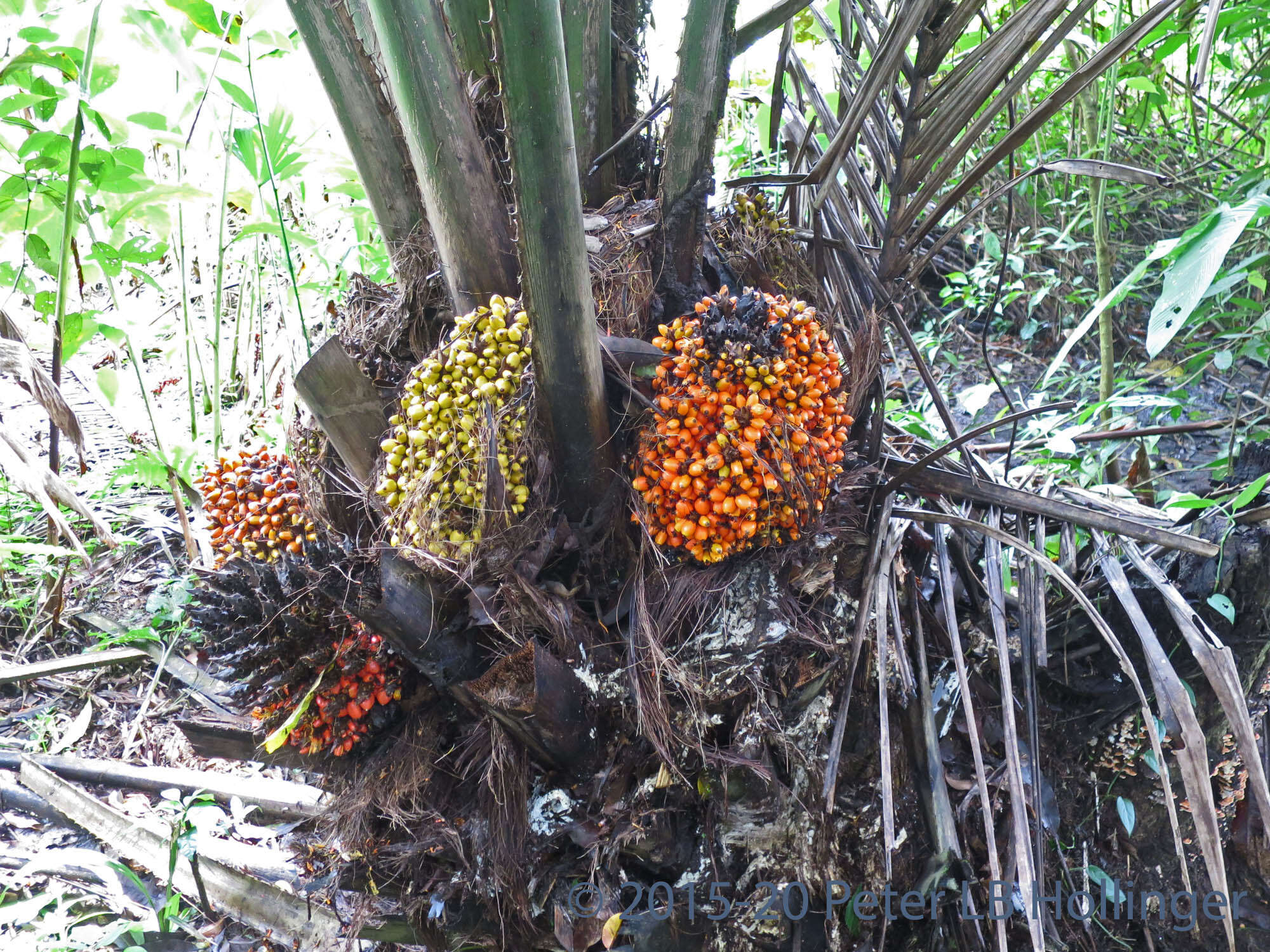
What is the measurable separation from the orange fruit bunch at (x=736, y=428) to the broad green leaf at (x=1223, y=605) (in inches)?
29.2

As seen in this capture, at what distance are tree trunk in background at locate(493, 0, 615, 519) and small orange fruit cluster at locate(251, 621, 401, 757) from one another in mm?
424

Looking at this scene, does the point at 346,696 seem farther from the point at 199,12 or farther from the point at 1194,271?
the point at 199,12

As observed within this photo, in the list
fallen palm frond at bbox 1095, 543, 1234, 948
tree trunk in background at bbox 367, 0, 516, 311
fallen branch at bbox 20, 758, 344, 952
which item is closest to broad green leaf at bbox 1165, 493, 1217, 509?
fallen palm frond at bbox 1095, 543, 1234, 948

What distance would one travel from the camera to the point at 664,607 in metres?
1.45

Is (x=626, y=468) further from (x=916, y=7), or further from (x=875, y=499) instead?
(x=916, y=7)

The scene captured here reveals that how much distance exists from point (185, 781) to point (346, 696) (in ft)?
3.55

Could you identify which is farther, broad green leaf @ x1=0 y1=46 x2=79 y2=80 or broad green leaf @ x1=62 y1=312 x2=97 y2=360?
broad green leaf @ x1=62 y1=312 x2=97 y2=360

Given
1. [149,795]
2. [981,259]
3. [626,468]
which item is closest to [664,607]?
[626,468]

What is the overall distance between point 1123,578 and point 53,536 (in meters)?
2.62

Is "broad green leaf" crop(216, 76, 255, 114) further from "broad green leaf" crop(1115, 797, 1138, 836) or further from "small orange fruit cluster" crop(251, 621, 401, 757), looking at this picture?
"broad green leaf" crop(1115, 797, 1138, 836)

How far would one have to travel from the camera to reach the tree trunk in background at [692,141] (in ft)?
4.47

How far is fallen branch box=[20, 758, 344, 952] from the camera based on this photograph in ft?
6.15

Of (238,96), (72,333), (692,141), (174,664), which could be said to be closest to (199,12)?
(238,96)

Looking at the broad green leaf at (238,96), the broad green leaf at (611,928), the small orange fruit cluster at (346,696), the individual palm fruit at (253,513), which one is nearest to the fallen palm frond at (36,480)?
the individual palm fruit at (253,513)
